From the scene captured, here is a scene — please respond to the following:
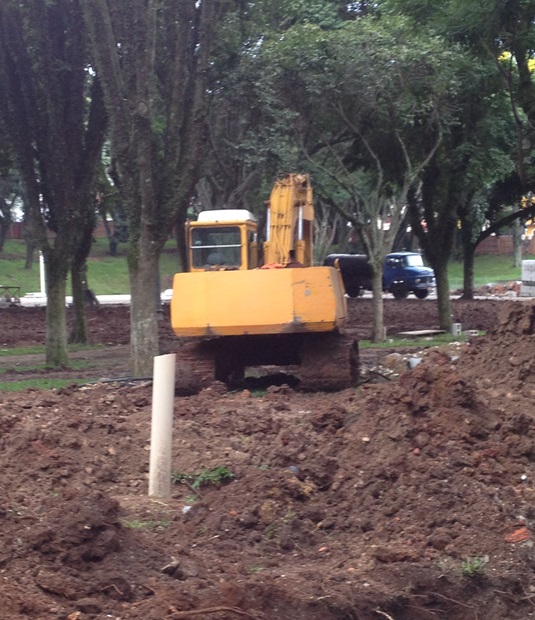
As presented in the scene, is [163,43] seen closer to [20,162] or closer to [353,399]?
[20,162]

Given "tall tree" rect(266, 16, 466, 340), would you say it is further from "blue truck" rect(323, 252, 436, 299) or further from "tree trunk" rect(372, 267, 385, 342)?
"blue truck" rect(323, 252, 436, 299)

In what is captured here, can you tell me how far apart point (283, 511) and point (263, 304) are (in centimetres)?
625

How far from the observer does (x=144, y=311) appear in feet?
51.0

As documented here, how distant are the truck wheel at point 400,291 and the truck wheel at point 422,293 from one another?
16.8 inches

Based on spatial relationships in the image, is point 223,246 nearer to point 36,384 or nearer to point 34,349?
point 36,384

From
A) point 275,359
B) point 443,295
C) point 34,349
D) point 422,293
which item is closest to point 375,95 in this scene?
point 443,295

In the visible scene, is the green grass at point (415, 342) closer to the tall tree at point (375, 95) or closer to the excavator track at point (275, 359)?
the tall tree at point (375, 95)

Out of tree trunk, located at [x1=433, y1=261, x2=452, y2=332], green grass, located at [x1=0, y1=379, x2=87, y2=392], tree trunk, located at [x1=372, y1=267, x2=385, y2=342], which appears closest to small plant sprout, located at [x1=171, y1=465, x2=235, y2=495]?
green grass, located at [x1=0, y1=379, x2=87, y2=392]

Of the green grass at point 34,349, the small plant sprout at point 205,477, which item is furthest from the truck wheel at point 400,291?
the small plant sprout at point 205,477

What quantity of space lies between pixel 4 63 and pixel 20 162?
169 cm

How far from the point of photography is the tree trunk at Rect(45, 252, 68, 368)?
704 inches

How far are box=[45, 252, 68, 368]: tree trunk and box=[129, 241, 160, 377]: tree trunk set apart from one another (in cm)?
275

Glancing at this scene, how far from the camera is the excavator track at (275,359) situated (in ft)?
45.6

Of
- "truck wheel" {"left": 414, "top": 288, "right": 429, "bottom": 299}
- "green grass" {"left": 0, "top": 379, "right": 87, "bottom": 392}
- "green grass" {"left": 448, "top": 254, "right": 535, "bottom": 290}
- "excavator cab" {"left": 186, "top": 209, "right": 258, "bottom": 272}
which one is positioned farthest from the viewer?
"green grass" {"left": 448, "top": 254, "right": 535, "bottom": 290}
